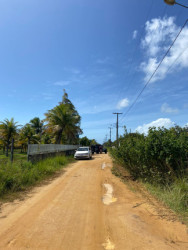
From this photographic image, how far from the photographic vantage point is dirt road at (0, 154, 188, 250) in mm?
2887

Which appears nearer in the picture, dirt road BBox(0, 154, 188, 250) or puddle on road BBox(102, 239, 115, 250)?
puddle on road BBox(102, 239, 115, 250)

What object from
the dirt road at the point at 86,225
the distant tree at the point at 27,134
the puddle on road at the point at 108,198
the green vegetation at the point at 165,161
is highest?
the distant tree at the point at 27,134

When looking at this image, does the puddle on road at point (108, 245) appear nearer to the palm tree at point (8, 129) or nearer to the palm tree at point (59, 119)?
the palm tree at point (59, 119)

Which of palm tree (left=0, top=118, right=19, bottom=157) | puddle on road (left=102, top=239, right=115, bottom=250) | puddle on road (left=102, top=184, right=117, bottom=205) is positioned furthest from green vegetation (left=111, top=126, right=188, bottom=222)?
palm tree (left=0, top=118, right=19, bottom=157)

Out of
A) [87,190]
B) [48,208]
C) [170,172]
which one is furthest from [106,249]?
[170,172]

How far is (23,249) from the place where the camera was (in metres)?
A: 2.71

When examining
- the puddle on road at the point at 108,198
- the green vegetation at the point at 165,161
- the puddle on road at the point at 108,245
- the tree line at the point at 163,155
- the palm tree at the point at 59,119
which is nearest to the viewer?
the puddle on road at the point at 108,245

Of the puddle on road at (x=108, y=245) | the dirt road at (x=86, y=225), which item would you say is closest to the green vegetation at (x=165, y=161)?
the dirt road at (x=86, y=225)

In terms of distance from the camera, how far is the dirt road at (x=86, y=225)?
2887 millimetres

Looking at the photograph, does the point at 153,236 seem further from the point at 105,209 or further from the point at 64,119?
the point at 64,119

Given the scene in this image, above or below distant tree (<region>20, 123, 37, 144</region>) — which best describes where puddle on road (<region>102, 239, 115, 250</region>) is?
below

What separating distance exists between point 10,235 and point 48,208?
1386 mm

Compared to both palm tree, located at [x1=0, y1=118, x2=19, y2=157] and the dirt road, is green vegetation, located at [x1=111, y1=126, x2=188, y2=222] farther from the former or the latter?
palm tree, located at [x1=0, y1=118, x2=19, y2=157]

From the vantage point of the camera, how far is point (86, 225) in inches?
139
